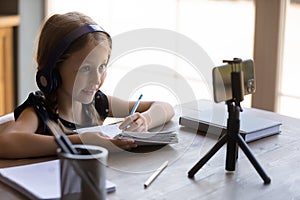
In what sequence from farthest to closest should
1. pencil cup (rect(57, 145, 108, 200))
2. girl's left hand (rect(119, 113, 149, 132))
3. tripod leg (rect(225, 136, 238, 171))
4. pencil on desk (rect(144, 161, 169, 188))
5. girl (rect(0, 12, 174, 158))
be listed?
1. girl's left hand (rect(119, 113, 149, 132))
2. girl (rect(0, 12, 174, 158))
3. tripod leg (rect(225, 136, 238, 171))
4. pencil on desk (rect(144, 161, 169, 188))
5. pencil cup (rect(57, 145, 108, 200))

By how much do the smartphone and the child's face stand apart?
433mm

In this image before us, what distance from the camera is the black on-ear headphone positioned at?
1.66 metres

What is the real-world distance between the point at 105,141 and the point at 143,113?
1.05 ft

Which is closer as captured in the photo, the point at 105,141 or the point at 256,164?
the point at 256,164

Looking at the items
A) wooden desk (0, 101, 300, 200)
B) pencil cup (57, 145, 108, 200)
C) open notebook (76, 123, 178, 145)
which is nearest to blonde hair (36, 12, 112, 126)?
open notebook (76, 123, 178, 145)

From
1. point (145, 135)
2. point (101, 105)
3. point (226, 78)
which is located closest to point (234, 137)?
point (226, 78)

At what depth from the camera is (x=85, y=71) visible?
5.68 feet

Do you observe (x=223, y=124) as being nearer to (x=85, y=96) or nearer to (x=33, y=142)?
(x=85, y=96)

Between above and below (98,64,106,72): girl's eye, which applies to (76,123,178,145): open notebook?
below

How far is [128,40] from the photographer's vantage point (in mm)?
1583

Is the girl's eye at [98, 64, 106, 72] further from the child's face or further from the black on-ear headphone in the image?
the black on-ear headphone

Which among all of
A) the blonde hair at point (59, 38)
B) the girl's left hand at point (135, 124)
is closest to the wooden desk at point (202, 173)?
the girl's left hand at point (135, 124)

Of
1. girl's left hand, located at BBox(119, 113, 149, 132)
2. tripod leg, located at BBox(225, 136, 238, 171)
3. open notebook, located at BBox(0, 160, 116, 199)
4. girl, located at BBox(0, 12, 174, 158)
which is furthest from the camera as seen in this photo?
girl's left hand, located at BBox(119, 113, 149, 132)

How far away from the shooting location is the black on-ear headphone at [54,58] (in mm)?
1663
